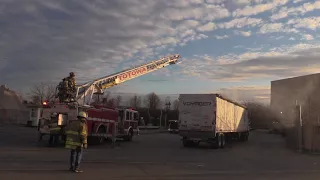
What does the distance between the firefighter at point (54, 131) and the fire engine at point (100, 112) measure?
0.05 metres

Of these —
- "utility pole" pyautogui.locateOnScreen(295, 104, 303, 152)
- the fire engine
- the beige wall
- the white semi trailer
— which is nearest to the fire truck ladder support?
the fire engine

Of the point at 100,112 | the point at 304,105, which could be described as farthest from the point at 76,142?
the point at 304,105

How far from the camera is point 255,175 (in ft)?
38.9

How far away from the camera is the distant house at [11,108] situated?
6848cm

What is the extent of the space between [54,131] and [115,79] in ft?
→ 31.5

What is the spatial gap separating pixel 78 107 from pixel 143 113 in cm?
6469

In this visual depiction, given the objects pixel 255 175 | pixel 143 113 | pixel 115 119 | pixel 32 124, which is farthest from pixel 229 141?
pixel 143 113

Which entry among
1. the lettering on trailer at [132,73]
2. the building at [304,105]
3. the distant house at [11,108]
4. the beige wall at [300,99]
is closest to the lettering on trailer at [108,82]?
the lettering on trailer at [132,73]

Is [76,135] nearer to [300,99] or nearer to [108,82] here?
[108,82]

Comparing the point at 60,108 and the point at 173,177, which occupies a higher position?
the point at 60,108

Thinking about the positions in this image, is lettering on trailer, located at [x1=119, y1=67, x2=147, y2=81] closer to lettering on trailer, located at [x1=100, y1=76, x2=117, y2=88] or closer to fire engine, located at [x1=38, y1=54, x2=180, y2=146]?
fire engine, located at [x1=38, y1=54, x2=180, y2=146]

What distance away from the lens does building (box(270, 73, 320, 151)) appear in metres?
21.9

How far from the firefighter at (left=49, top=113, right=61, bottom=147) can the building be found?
13.7 m

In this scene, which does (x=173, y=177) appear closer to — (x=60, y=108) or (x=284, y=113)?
(x=60, y=108)
